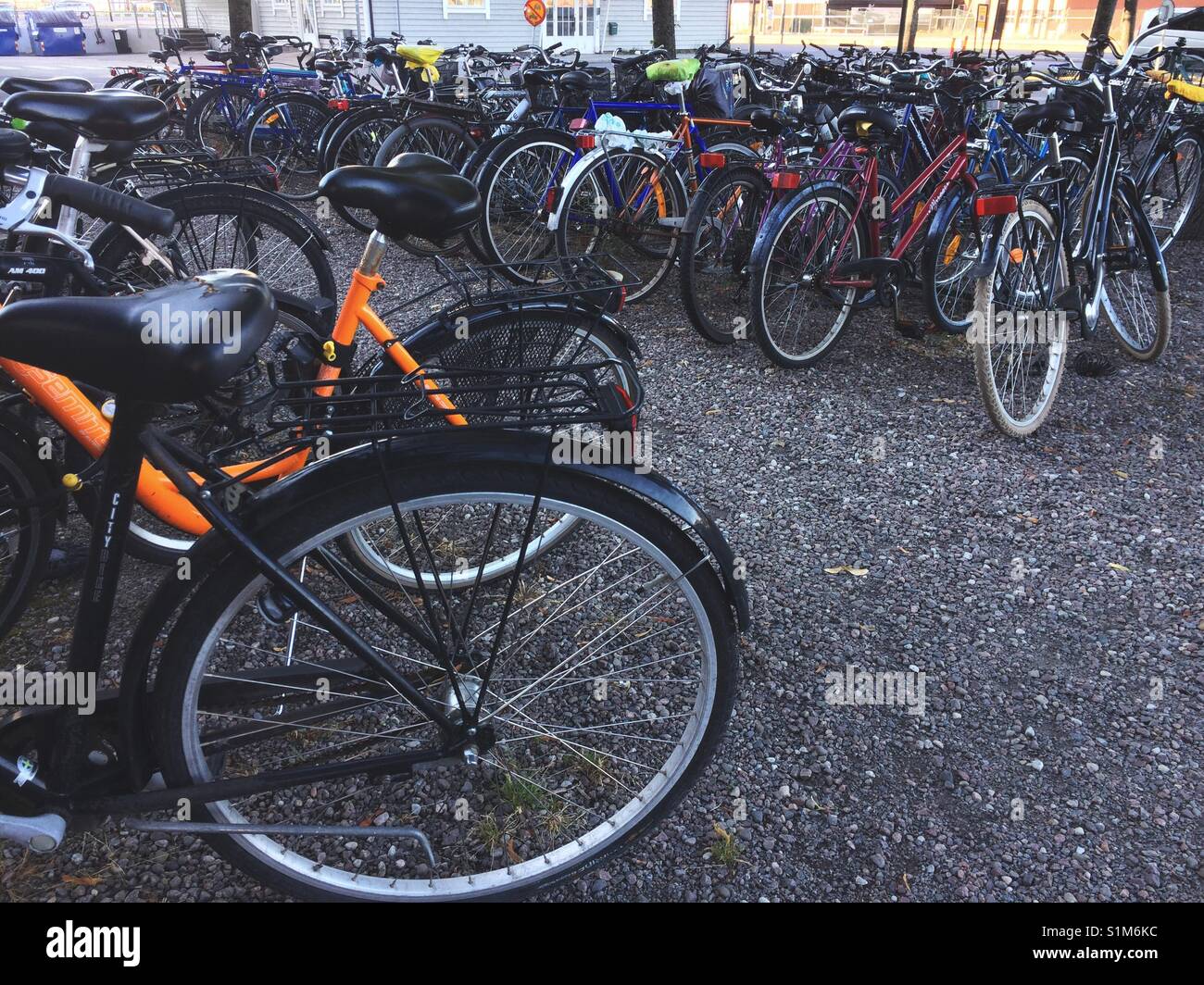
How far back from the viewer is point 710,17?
1013 inches

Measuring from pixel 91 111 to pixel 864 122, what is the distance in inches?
151

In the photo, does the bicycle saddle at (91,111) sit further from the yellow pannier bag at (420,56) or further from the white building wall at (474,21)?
the white building wall at (474,21)

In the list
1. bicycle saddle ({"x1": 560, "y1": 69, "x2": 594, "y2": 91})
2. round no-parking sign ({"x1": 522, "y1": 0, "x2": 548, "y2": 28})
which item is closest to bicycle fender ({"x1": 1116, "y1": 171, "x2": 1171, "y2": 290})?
bicycle saddle ({"x1": 560, "y1": 69, "x2": 594, "y2": 91})

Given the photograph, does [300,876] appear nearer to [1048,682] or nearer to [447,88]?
[1048,682]

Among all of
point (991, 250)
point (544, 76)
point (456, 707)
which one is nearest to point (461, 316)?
point (456, 707)

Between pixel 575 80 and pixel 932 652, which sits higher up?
pixel 575 80

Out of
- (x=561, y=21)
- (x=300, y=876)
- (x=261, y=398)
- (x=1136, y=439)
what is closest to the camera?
(x=261, y=398)

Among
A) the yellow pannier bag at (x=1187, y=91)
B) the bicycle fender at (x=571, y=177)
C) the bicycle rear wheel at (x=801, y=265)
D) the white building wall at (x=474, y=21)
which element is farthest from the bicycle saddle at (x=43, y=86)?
the white building wall at (x=474, y=21)

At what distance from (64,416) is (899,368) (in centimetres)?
420

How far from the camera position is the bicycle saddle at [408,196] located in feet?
7.84

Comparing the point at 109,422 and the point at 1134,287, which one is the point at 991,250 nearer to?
the point at 1134,287

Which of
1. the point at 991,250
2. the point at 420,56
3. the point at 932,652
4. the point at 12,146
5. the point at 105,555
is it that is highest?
the point at 420,56

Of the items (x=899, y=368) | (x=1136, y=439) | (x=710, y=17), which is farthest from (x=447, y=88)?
(x=710, y=17)

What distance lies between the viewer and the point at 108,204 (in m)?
2.47
